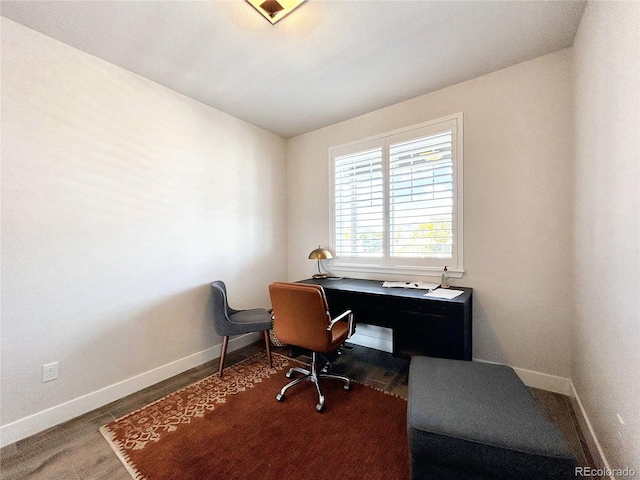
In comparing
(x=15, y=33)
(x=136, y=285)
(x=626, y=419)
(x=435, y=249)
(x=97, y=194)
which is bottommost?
(x=626, y=419)

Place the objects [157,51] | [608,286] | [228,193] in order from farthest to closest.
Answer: [228,193] → [157,51] → [608,286]

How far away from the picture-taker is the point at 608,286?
1328 millimetres

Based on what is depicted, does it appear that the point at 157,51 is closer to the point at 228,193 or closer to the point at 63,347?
the point at 228,193

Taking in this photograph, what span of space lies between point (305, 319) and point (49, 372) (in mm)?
1865

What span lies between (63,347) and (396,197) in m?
3.16

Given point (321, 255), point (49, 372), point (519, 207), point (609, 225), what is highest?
point (519, 207)

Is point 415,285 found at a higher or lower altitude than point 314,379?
higher

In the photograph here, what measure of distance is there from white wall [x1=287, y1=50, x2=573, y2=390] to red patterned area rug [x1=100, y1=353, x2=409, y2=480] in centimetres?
123

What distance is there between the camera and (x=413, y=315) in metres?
2.20

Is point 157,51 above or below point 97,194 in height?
above

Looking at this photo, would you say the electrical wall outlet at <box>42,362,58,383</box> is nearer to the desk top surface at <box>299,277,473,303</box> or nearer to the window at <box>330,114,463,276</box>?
the desk top surface at <box>299,277,473,303</box>

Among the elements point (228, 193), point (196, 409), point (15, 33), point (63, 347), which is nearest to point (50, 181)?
point (15, 33)

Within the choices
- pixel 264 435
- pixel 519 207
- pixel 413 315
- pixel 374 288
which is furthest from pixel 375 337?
pixel 519 207

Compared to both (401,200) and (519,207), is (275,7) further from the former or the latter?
(519,207)
